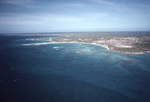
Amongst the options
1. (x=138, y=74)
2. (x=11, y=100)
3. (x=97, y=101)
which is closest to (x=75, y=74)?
(x=97, y=101)

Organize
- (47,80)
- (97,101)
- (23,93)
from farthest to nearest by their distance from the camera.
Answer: (47,80)
(23,93)
(97,101)

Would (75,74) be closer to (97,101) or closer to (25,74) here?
(97,101)

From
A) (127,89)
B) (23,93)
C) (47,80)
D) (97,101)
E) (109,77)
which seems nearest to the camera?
(97,101)

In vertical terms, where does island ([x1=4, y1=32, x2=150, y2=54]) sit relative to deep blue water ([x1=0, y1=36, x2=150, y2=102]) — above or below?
above

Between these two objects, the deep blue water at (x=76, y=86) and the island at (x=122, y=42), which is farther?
the island at (x=122, y=42)

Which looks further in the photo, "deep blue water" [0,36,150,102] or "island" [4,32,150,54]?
"island" [4,32,150,54]

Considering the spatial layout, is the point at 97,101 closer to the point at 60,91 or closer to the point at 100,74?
the point at 60,91

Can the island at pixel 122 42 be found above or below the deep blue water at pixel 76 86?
above

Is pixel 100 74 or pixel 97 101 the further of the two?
pixel 100 74

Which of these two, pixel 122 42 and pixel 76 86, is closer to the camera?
pixel 76 86

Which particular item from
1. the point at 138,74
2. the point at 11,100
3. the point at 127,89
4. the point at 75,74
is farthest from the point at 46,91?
the point at 138,74

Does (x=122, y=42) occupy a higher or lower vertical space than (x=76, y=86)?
higher
